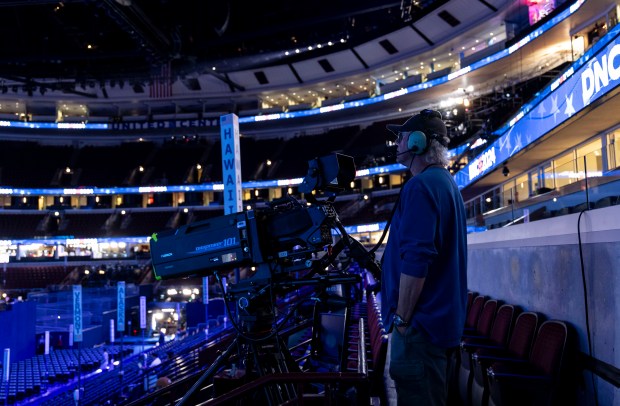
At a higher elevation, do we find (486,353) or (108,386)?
(486,353)

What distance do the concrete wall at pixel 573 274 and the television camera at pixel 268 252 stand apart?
1216mm

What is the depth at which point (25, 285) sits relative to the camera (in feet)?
98.9

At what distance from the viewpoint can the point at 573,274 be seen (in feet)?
9.50

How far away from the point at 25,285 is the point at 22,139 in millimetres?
12086

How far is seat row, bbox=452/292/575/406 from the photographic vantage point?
2.51m

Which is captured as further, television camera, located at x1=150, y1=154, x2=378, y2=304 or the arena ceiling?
the arena ceiling

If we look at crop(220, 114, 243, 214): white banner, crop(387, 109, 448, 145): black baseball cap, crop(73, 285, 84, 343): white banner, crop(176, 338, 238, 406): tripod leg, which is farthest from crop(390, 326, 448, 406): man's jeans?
crop(73, 285, 84, 343): white banner

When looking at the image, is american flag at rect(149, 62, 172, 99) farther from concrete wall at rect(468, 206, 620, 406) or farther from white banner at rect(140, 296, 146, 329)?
concrete wall at rect(468, 206, 620, 406)

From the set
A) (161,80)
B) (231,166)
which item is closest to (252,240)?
(231,166)

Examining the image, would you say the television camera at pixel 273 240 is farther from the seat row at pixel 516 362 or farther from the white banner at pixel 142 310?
the white banner at pixel 142 310

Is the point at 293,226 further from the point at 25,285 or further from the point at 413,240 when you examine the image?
the point at 25,285

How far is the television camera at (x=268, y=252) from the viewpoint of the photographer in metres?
2.26

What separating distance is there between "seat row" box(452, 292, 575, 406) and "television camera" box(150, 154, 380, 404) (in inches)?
41.2

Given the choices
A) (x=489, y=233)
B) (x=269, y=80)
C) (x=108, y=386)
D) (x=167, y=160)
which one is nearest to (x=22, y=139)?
(x=167, y=160)
